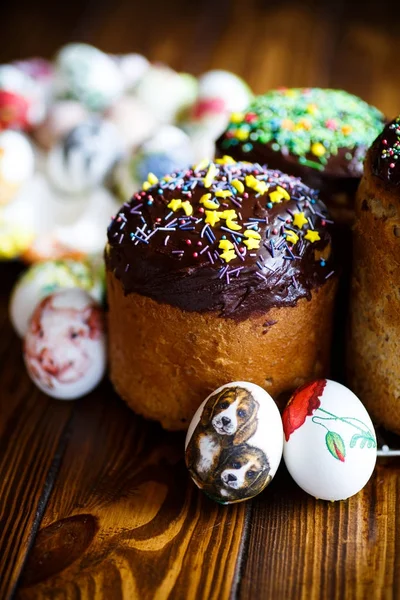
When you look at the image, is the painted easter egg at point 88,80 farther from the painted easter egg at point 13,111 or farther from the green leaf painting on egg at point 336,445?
the green leaf painting on egg at point 336,445

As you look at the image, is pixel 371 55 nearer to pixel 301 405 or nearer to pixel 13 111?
pixel 13 111

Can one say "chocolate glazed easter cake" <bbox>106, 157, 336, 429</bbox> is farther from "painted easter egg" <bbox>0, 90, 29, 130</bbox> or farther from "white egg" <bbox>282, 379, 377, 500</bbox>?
"painted easter egg" <bbox>0, 90, 29, 130</bbox>

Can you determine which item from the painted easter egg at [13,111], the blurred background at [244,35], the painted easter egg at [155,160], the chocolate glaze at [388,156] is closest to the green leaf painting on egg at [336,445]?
the chocolate glaze at [388,156]

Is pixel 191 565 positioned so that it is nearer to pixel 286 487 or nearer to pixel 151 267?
pixel 286 487

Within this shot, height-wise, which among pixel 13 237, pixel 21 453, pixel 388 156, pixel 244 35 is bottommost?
pixel 21 453

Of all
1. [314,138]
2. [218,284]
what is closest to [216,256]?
[218,284]

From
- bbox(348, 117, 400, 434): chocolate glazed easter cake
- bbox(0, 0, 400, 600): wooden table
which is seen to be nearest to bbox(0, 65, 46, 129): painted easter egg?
bbox(0, 0, 400, 600): wooden table
